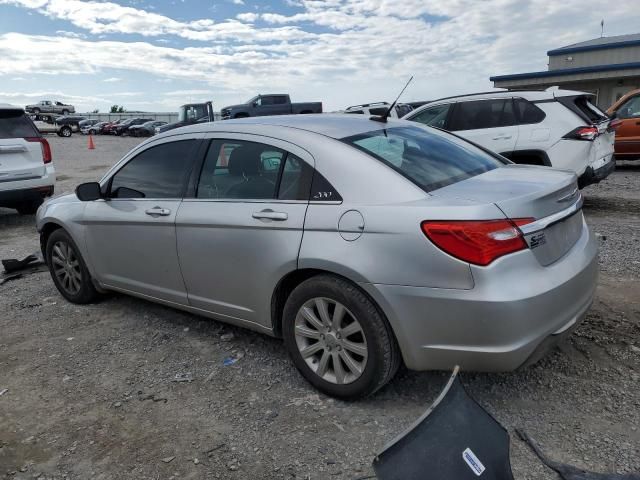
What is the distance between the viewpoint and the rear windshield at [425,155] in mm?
3002

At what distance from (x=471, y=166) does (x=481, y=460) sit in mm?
1896

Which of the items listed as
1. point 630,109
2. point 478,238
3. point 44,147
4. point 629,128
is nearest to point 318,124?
point 478,238

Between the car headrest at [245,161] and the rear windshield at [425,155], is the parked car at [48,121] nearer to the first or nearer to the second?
the car headrest at [245,161]

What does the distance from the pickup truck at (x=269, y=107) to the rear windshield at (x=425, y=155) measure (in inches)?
923

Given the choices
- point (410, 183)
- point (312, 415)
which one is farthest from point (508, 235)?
point (312, 415)

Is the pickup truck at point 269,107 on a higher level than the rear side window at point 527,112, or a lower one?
higher

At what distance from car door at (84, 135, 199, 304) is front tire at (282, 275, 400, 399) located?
3.62ft

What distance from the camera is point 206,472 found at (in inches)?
101

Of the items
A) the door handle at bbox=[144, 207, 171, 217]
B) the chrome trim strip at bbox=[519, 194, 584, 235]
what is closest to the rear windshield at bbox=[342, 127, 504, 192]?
the chrome trim strip at bbox=[519, 194, 584, 235]

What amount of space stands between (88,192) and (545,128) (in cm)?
608

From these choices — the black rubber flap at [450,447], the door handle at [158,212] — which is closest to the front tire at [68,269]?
the door handle at [158,212]

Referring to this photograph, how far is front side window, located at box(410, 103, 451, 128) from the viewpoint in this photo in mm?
8711

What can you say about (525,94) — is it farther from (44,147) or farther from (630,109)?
(44,147)

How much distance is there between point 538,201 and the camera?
8.84 feet
